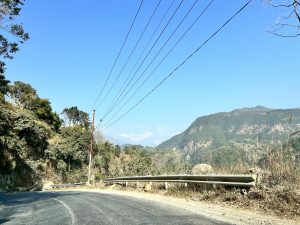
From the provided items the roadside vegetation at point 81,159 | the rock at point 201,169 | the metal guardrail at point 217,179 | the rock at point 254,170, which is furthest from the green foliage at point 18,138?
the rock at point 254,170

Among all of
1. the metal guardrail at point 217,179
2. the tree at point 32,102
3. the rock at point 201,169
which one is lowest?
the metal guardrail at point 217,179

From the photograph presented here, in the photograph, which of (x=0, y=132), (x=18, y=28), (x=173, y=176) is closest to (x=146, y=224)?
(x=173, y=176)

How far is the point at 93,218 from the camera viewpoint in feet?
36.6

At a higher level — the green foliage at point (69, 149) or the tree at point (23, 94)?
the tree at point (23, 94)

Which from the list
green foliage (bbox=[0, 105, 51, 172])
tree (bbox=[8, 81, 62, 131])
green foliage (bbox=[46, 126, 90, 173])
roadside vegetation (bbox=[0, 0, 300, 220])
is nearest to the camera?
roadside vegetation (bbox=[0, 0, 300, 220])

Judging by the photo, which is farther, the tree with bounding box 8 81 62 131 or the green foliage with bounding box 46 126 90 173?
the tree with bounding box 8 81 62 131

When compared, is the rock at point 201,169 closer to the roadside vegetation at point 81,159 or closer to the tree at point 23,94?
the roadside vegetation at point 81,159

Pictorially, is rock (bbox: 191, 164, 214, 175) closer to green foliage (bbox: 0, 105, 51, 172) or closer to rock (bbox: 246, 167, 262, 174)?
rock (bbox: 246, 167, 262, 174)

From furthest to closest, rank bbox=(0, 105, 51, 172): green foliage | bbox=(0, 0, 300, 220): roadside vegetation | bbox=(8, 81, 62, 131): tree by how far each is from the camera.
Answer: bbox=(8, 81, 62, 131): tree, bbox=(0, 105, 51, 172): green foliage, bbox=(0, 0, 300, 220): roadside vegetation

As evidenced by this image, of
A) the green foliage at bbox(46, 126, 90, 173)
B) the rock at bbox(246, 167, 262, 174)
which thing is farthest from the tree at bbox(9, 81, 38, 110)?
the rock at bbox(246, 167, 262, 174)

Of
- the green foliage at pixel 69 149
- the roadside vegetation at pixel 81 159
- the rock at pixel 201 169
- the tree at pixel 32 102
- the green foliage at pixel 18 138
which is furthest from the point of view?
the tree at pixel 32 102

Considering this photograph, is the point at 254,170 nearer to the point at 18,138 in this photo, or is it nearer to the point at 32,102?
the point at 18,138

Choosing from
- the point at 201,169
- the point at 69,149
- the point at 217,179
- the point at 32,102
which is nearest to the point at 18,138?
the point at 69,149

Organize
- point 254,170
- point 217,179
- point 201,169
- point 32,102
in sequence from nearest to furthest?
point 254,170 → point 217,179 → point 201,169 → point 32,102
